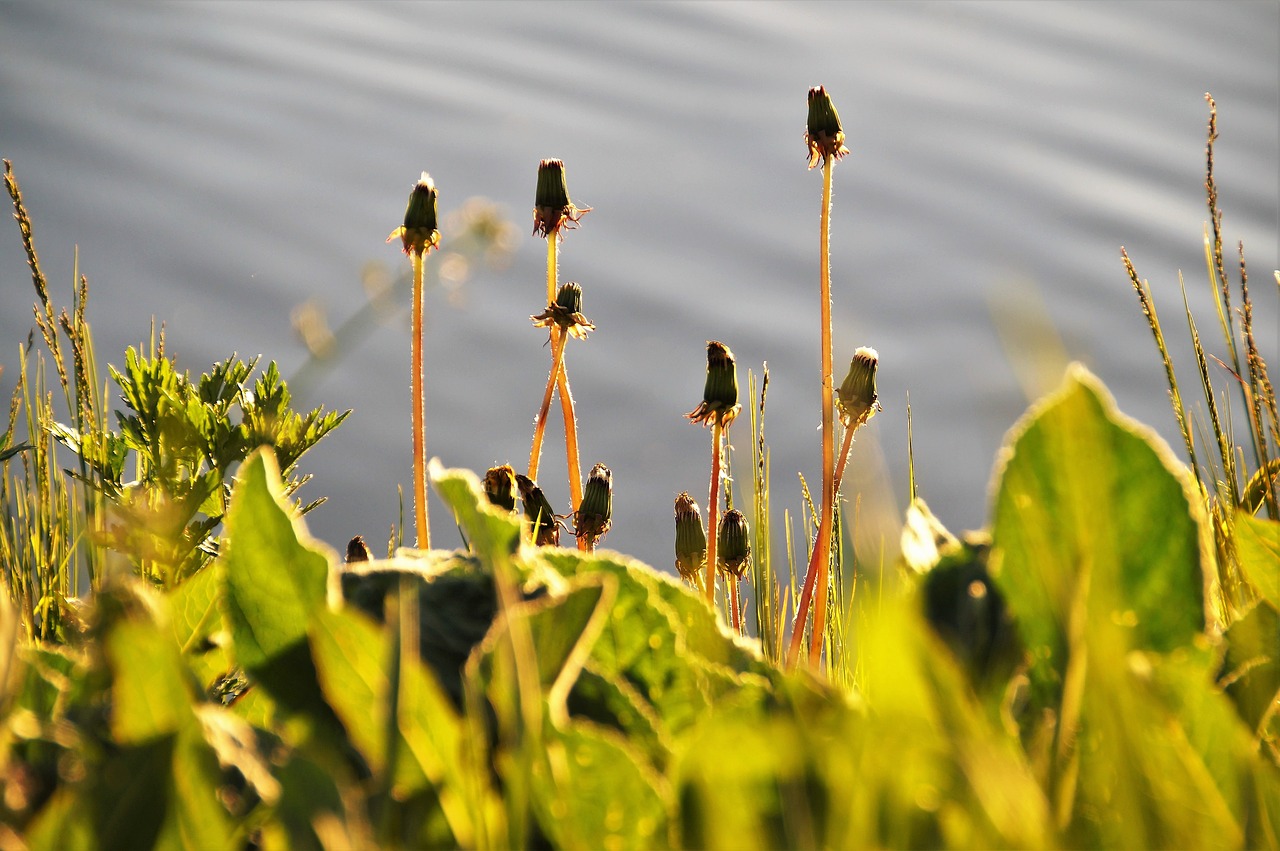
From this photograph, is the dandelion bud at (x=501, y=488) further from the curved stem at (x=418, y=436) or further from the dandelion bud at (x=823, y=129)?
the dandelion bud at (x=823, y=129)

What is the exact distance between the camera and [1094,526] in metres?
0.22

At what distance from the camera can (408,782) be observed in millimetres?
212

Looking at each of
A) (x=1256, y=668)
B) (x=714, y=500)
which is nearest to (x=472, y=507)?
(x=1256, y=668)

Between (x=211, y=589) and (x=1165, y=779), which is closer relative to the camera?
(x=1165, y=779)

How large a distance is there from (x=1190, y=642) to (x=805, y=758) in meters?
0.11

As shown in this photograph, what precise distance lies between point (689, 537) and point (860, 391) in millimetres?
142

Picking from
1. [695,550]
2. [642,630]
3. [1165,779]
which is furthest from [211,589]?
[695,550]

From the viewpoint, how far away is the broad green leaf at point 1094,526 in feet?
0.72

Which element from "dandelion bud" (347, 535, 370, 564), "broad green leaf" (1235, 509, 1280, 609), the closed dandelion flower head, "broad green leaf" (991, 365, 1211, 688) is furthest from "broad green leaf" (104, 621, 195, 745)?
the closed dandelion flower head

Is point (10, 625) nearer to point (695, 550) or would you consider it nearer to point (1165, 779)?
point (1165, 779)

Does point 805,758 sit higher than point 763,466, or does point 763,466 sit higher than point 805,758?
point 763,466

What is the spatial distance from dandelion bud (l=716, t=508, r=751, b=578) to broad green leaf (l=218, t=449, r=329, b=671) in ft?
1.71

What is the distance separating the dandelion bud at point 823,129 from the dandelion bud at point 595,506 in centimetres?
24

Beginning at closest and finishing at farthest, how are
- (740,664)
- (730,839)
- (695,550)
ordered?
(730,839), (740,664), (695,550)
